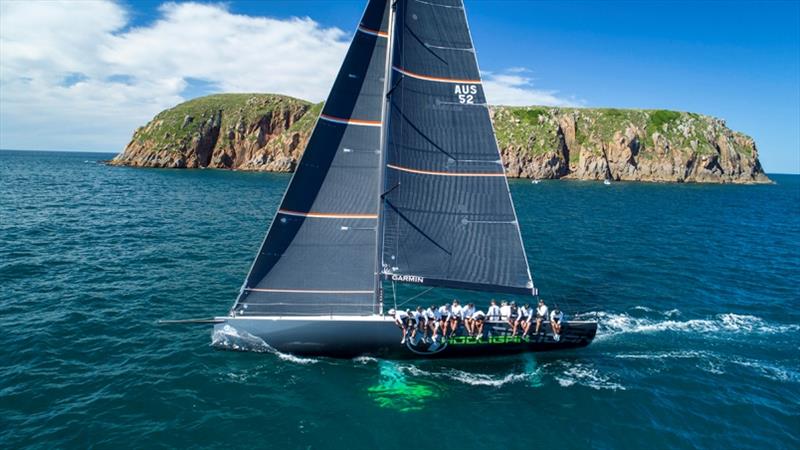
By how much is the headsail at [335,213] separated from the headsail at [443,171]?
0.86 m

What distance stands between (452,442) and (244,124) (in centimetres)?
13564

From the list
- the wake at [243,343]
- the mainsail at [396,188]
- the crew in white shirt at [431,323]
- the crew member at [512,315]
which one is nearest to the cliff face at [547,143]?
the crew member at [512,315]

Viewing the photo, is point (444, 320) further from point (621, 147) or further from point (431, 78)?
point (621, 147)

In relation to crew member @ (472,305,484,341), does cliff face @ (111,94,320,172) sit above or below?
above

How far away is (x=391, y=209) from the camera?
17.1 metres

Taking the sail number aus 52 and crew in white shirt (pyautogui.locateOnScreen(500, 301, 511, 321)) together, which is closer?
the sail number aus 52

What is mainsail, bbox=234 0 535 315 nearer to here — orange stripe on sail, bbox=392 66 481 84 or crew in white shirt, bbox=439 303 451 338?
orange stripe on sail, bbox=392 66 481 84

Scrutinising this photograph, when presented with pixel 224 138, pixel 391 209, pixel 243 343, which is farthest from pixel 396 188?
pixel 224 138

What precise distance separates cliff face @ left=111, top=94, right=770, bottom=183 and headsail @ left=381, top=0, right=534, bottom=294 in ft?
355

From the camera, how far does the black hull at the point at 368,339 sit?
16.7m

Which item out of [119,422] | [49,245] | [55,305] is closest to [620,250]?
[119,422]

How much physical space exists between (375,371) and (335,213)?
6396 millimetres

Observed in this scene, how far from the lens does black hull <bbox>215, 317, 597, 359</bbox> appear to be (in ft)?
54.7

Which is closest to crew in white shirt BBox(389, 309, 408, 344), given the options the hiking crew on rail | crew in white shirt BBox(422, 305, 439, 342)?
the hiking crew on rail
